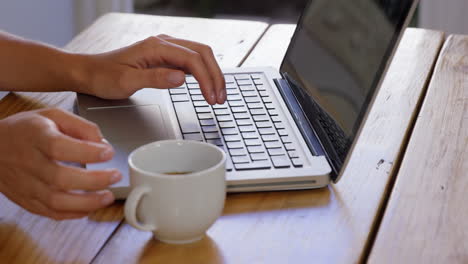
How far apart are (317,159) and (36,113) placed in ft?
1.05

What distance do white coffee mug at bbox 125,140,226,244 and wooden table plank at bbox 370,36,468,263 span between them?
166 millimetres

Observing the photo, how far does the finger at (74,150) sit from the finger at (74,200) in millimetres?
36

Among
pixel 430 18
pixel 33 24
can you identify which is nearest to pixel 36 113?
pixel 33 24

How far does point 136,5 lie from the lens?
388 centimetres

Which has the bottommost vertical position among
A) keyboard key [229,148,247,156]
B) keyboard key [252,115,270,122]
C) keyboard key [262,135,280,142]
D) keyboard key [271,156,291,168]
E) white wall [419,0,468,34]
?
white wall [419,0,468,34]

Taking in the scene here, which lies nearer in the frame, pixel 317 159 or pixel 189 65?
pixel 317 159

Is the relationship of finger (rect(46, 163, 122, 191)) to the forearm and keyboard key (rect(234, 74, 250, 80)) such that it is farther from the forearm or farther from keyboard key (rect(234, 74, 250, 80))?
keyboard key (rect(234, 74, 250, 80))

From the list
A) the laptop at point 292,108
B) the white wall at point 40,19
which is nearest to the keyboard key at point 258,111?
the laptop at point 292,108

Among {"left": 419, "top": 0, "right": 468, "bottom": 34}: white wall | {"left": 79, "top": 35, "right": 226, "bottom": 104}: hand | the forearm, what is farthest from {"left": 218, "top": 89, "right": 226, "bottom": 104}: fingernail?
{"left": 419, "top": 0, "right": 468, "bottom": 34}: white wall

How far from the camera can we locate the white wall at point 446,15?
239cm

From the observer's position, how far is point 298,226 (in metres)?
0.70

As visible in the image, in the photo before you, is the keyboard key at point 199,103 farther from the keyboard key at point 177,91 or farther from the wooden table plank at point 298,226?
the wooden table plank at point 298,226

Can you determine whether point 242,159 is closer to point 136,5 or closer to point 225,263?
point 225,263

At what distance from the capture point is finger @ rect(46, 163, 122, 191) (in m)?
0.62
